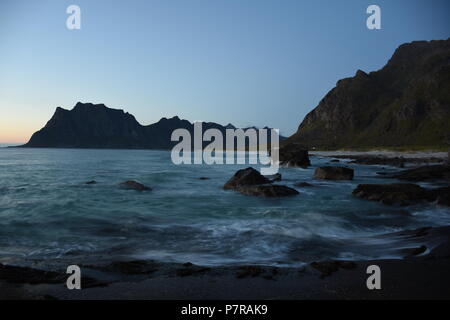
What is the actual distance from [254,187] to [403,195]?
451 inches

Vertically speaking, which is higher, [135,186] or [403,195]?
[403,195]

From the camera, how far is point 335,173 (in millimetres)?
40750

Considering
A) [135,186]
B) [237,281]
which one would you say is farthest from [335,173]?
[237,281]

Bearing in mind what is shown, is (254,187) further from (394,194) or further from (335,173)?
(335,173)

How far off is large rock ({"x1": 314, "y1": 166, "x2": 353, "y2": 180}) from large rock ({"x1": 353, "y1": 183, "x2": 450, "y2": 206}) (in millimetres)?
13812

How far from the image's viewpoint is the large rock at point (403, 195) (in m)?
22.4

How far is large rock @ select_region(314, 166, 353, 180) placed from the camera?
39.9m

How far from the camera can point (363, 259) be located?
35.6 ft

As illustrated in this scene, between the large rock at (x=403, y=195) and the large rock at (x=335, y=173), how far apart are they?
13812mm

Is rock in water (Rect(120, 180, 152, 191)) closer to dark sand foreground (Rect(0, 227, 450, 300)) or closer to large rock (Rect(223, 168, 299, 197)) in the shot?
large rock (Rect(223, 168, 299, 197))

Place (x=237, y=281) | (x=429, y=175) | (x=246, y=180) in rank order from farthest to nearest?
(x=429, y=175) < (x=246, y=180) < (x=237, y=281)

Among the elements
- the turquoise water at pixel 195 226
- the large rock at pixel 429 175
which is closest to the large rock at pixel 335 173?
the large rock at pixel 429 175

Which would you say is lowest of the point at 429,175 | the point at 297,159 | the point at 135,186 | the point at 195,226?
the point at 195,226

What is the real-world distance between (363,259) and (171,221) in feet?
35.0
